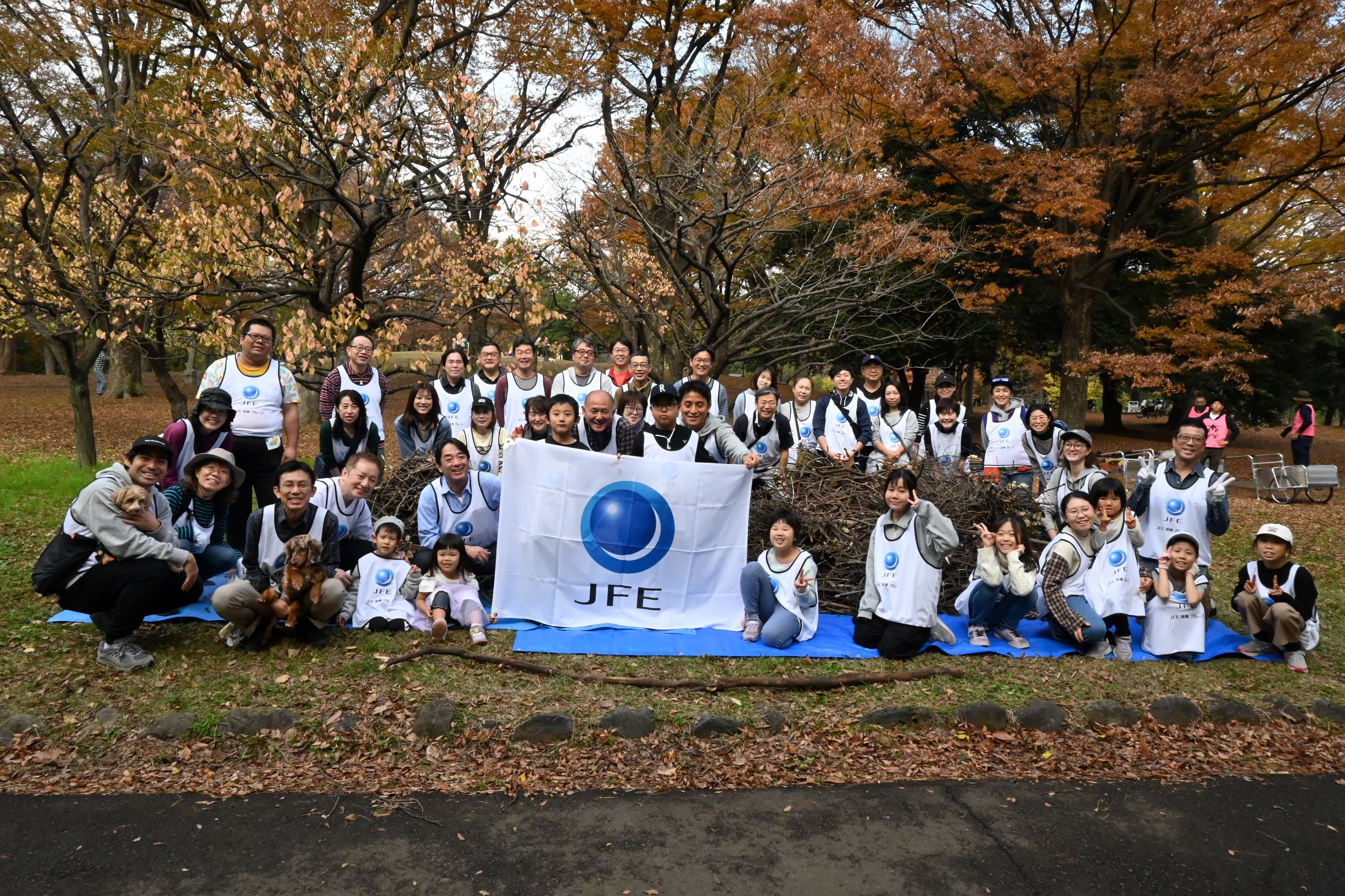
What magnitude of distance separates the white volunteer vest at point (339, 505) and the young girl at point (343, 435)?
669mm

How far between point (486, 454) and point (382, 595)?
1.58 meters

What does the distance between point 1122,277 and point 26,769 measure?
2184 cm

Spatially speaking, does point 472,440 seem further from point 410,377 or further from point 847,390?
point 410,377

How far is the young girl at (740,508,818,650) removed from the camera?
5699 millimetres

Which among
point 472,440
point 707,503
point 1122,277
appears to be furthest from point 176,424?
point 1122,277

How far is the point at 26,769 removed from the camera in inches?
157

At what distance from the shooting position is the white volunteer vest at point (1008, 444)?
7953 millimetres

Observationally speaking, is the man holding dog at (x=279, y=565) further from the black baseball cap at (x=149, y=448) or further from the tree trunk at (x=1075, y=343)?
the tree trunk at (x=1075, y=343)

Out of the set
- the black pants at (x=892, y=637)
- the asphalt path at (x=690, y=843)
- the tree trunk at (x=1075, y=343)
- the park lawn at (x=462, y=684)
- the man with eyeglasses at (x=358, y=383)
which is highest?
the tree trunk at (x=1075, y=343)

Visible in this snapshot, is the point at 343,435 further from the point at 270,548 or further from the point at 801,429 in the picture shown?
the point at 801,429

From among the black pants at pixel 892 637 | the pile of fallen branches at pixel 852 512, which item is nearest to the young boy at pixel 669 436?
the pile of fallen branches at pixel 852 512

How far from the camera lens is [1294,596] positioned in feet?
18.8

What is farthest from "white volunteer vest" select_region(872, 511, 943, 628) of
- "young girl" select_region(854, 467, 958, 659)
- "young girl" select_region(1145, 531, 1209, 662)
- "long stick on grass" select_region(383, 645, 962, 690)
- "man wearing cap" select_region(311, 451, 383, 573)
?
"man wearing cap" select_region(311, 451, 383, 573)

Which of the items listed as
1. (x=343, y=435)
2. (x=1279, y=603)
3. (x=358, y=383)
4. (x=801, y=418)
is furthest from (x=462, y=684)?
(x=1279, y=603)
